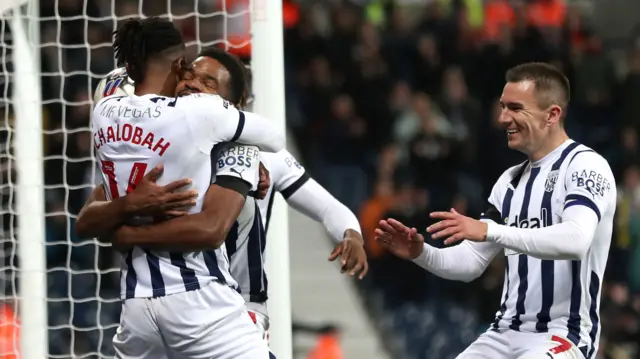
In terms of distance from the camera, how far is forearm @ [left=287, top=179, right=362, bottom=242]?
445 centimetres

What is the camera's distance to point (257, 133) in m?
3.76

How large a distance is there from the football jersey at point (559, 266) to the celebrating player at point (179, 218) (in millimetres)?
1192

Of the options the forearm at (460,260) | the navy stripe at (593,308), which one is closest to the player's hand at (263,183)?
the forearm at (460,260)

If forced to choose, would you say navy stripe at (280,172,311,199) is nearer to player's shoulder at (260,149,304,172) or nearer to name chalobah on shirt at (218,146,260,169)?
player's shoulder at (260,149,304,172)

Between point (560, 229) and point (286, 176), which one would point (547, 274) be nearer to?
point (560, 229)

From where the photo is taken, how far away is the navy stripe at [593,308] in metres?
4.39

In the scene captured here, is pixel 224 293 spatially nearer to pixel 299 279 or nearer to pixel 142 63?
pixel 142 63

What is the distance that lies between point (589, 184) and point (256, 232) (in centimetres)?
125

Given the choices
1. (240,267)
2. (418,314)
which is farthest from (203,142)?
(418,314)

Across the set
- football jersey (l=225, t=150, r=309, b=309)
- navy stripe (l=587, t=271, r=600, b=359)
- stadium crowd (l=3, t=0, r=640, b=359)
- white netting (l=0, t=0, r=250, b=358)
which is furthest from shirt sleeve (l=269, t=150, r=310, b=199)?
stadium crowd (l=3, t=0, r=640, b=359)

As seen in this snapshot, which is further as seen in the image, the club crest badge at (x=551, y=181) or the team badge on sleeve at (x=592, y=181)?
the club crest badge at (x=551, y=181)

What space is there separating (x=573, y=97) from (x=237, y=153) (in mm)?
8135

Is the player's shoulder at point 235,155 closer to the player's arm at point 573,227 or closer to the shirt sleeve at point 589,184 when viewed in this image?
the player's arm at point 573,227

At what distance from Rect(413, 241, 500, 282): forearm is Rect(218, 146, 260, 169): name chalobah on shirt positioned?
1.08m
